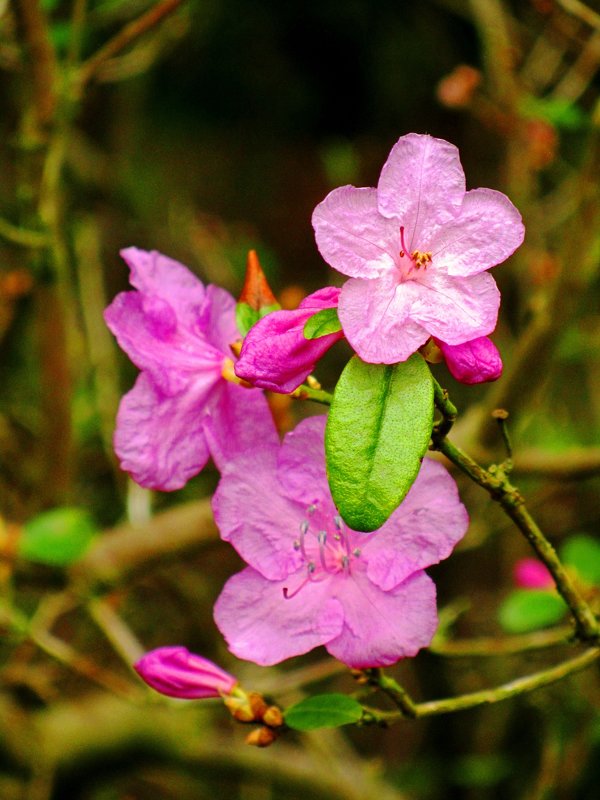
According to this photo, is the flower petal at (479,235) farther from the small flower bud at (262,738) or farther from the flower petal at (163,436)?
the small flower bud at (262,738)

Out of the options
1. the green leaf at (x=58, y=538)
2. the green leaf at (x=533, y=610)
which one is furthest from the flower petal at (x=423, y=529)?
the green leaf at (x=58, y=538)

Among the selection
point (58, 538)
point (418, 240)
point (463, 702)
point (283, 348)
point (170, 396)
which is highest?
point (418, 240)

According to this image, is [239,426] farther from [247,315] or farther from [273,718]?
[273,718]

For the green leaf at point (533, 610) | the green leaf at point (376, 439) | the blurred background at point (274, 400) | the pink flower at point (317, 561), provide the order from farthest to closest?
the blurred background at point (274, 400) < the green leaf at point (533, 610) < the pink flower at point (317, 561) < the green leaf at point (376, 439)

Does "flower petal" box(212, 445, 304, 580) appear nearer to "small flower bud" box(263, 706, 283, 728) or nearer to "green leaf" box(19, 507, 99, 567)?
"small flower bud" box(263, 706, 283, 728)

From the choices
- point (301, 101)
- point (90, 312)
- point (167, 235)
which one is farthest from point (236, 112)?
point (90, 312)

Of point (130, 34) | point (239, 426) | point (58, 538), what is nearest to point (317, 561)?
point (239, 426)

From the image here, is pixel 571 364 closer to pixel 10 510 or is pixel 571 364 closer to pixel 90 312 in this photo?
pixel 90 312
